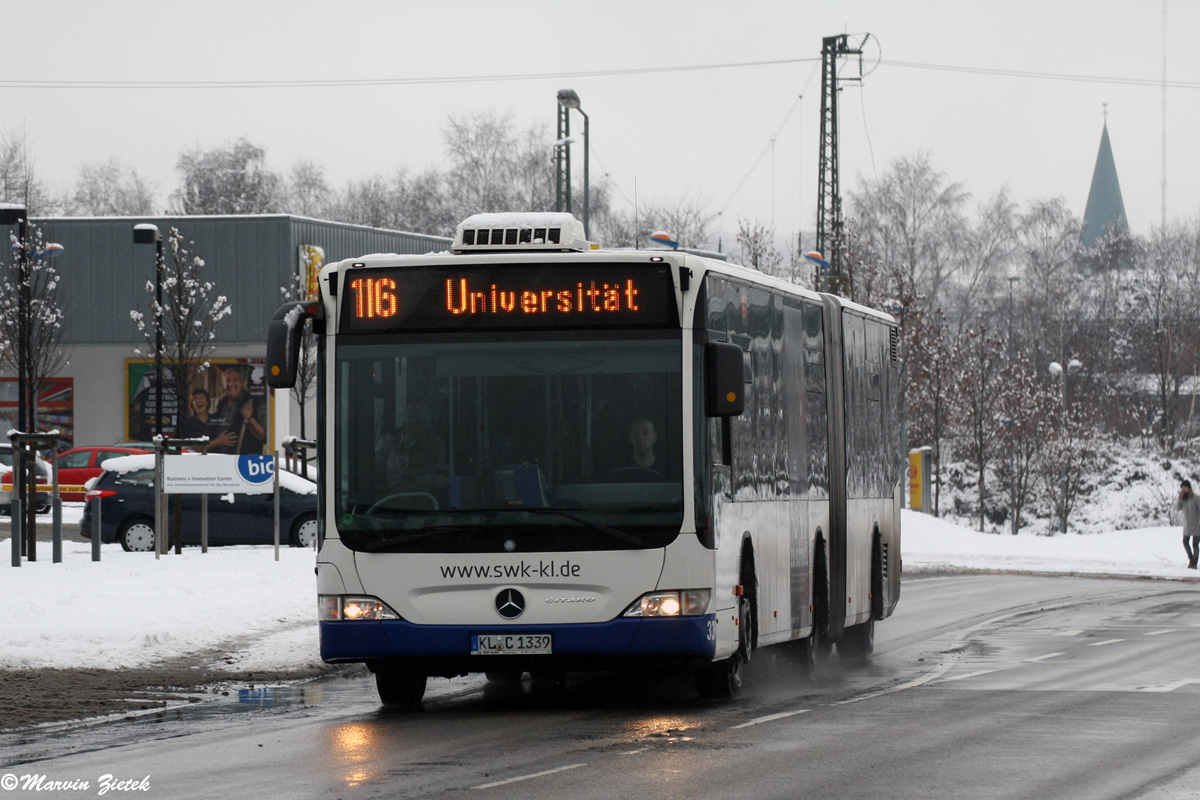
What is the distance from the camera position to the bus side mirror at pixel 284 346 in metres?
11.6

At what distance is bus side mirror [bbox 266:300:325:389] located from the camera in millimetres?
11641

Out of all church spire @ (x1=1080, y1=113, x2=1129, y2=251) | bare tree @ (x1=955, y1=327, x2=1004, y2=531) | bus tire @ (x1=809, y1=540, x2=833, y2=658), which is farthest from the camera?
church spire @ (x1=1080, y1=113, x2=1129, y2=251)

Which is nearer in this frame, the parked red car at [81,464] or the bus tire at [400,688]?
the bus tire at [400,688]

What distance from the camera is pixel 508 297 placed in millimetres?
12164

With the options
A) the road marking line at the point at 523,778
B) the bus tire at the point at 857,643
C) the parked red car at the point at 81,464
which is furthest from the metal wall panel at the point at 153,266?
the road marking line at the point at 523,778

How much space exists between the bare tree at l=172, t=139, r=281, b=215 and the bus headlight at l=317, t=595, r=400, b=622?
85216 mm

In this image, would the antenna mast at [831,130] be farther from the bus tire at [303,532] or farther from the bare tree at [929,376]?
the bus tire at [303,532]

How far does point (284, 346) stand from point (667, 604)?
9.15 ft

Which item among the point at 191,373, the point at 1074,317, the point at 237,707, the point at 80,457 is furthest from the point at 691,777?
the point at 1074,317

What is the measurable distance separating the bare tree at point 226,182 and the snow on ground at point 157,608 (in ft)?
213

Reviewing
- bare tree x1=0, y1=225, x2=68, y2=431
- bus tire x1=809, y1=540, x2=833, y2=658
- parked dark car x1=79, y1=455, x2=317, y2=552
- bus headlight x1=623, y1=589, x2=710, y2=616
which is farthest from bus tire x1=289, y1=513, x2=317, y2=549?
bus headlight x1=623, y1=589, x2=710, y2=616

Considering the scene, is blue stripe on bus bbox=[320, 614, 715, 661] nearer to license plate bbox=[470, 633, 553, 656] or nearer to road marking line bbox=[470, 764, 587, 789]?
license plate bbox=[470, 633, 553, 656]

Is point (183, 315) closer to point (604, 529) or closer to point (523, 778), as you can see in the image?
point (604, 529)

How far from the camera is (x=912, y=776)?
30.1 feet
